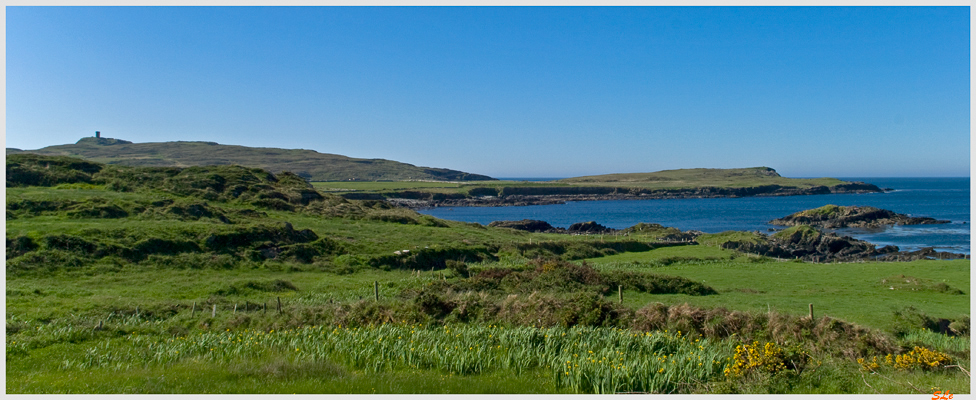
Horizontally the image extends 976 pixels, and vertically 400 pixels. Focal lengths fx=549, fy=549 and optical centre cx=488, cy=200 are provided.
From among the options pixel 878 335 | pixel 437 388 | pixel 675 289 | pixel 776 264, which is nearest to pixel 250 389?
pixel 437 388

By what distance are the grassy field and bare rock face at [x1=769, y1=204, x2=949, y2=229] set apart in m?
63.5

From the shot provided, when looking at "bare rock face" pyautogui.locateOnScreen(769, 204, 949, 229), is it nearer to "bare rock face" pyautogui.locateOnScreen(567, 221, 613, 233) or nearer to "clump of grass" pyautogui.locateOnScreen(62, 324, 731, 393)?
"bare rock face" pyautogui.locateOnScreen(567, 221, 613, 233)

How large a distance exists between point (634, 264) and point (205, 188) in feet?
176

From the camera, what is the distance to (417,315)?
1936 centimetres

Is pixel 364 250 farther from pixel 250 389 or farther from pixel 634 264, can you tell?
pixel 250 389

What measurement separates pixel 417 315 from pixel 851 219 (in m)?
113

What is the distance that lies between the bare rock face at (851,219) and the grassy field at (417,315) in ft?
208

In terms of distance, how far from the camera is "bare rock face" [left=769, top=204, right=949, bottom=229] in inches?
4085

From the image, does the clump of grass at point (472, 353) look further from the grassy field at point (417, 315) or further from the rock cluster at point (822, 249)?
the rock cluster at point (822, 249)

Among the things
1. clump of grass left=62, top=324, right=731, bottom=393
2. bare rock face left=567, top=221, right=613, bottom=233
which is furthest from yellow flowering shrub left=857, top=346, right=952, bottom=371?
bare rock face left=567, top=221, right=613, bottom=233

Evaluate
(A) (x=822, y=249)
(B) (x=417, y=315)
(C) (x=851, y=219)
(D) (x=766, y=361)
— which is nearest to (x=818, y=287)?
(D) (x=766, y=361)

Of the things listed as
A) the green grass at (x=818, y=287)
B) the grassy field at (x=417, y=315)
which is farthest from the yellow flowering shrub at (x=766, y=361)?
the green grass at (x=818, y=287)

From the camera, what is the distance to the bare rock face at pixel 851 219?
104 metres

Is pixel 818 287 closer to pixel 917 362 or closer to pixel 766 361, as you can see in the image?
pixel 917 362
